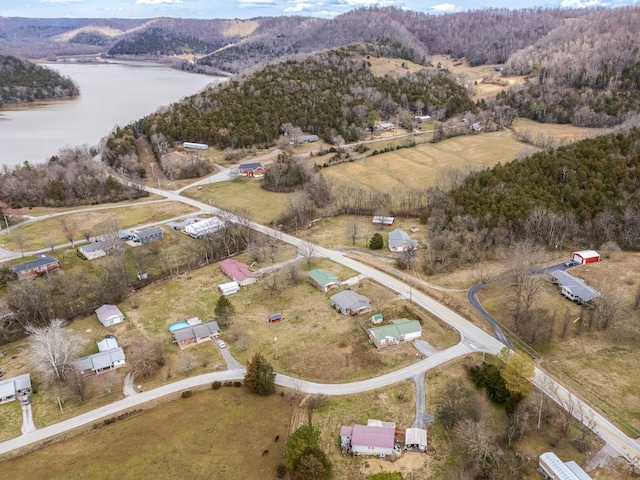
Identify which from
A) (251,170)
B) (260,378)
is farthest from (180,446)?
(251,170)

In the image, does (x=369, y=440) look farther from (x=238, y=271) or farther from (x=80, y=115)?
(x=80, y=115)

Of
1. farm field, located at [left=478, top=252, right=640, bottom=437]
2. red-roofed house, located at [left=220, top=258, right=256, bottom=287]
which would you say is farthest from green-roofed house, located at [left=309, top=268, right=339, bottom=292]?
farm field, located at [left=478, top=252, right=640, bottom=437]

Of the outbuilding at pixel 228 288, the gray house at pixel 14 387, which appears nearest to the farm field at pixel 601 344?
the outbuilding at pixel 228 288

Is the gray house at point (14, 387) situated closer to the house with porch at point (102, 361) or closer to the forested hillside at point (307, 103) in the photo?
the house with porch at point (102, 361)

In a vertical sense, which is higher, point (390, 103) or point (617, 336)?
point (390, 103)

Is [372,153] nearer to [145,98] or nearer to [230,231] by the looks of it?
[230,231]

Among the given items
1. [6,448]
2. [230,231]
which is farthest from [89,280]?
[6,448]
